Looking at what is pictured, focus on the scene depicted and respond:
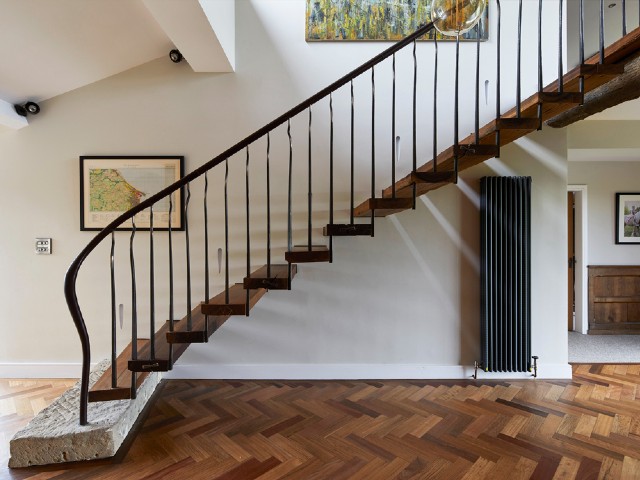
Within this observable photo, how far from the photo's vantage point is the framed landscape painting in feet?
10.7

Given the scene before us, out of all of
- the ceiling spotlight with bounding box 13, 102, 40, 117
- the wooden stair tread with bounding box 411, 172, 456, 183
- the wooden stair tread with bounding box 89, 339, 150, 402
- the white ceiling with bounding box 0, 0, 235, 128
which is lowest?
the wooden stair tread with bounding box 89, 339, 150, 402

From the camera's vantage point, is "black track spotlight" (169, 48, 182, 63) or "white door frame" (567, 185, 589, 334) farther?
"white door frame" (567, 185, 589, 334)

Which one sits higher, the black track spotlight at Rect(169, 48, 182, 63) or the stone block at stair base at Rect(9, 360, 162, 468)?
the black track spotlight at Rect(169, 48, 182, 63)

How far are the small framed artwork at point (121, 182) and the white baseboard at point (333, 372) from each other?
1340 mm

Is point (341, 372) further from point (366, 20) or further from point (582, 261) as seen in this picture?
point (582, 261)

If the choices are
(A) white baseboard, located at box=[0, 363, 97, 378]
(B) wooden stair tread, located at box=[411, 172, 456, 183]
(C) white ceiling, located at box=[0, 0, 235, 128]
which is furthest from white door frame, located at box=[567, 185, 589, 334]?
(A) white baseboard, located at box=[0, 363, 97, 378]

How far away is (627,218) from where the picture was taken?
4.99m

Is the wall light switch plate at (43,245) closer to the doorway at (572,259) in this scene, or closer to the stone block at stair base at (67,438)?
the stone block at stair base at (67,438)

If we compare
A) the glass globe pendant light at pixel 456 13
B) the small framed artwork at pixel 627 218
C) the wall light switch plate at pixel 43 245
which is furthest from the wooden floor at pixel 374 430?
the small framed artwork at pixel 627 218

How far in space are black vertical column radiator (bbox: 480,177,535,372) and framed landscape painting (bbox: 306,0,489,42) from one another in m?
1.50

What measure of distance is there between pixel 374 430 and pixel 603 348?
3.41m

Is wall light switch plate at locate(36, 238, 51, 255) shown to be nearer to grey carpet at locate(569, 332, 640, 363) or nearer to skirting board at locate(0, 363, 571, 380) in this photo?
skirting board at locate(0, 363, 571, 380)

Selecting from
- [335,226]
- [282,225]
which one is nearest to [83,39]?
[282,225]

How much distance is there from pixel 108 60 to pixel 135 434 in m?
2.97
